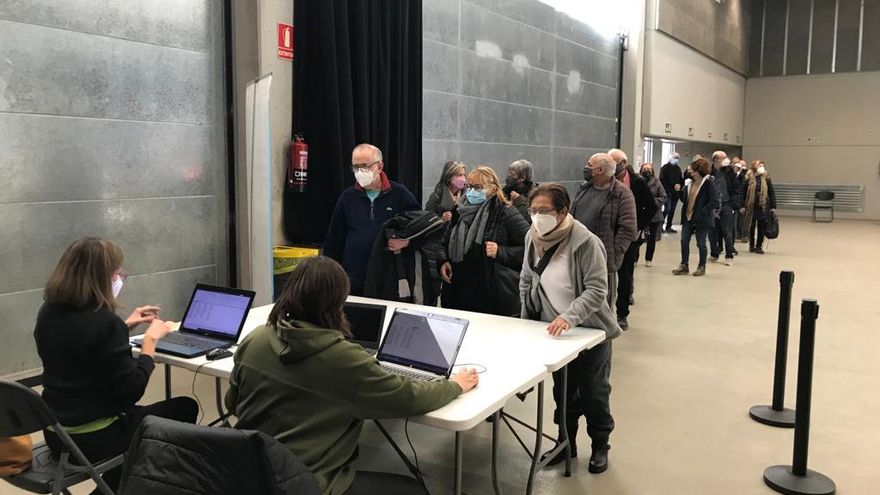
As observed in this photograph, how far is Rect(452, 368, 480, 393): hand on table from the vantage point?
89.3 inches

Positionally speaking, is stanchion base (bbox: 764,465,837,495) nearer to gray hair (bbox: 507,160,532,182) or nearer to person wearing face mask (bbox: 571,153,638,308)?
person wearing face mask (bbox: 571,153,638,308)

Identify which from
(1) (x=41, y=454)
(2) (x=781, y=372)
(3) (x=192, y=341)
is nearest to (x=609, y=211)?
(2) (x=781, y=372)

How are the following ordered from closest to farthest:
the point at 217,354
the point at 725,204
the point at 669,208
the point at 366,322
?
the point at 217,354
the point at 366,322
the point at 725,204
the point at 669,208

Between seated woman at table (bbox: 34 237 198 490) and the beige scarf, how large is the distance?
5.36ft

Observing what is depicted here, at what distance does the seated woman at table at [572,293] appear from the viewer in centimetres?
295

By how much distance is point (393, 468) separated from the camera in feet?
10.6

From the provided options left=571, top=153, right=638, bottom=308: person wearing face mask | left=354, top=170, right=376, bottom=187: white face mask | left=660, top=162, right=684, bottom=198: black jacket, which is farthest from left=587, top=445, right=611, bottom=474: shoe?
left=660, top=162, right=684, bottom=198: black jacket

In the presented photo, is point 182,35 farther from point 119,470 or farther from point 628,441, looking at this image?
point 628,441

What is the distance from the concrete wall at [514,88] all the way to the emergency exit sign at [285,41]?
7.77 feet

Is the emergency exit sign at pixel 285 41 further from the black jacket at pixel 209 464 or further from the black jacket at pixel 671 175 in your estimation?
the black jacket at pixel 671 175

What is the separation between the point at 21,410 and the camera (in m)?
1.91

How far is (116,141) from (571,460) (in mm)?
3392

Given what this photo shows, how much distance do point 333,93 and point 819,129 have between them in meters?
15.8

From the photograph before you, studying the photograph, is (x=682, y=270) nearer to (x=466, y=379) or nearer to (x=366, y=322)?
(x=366, y=322)
